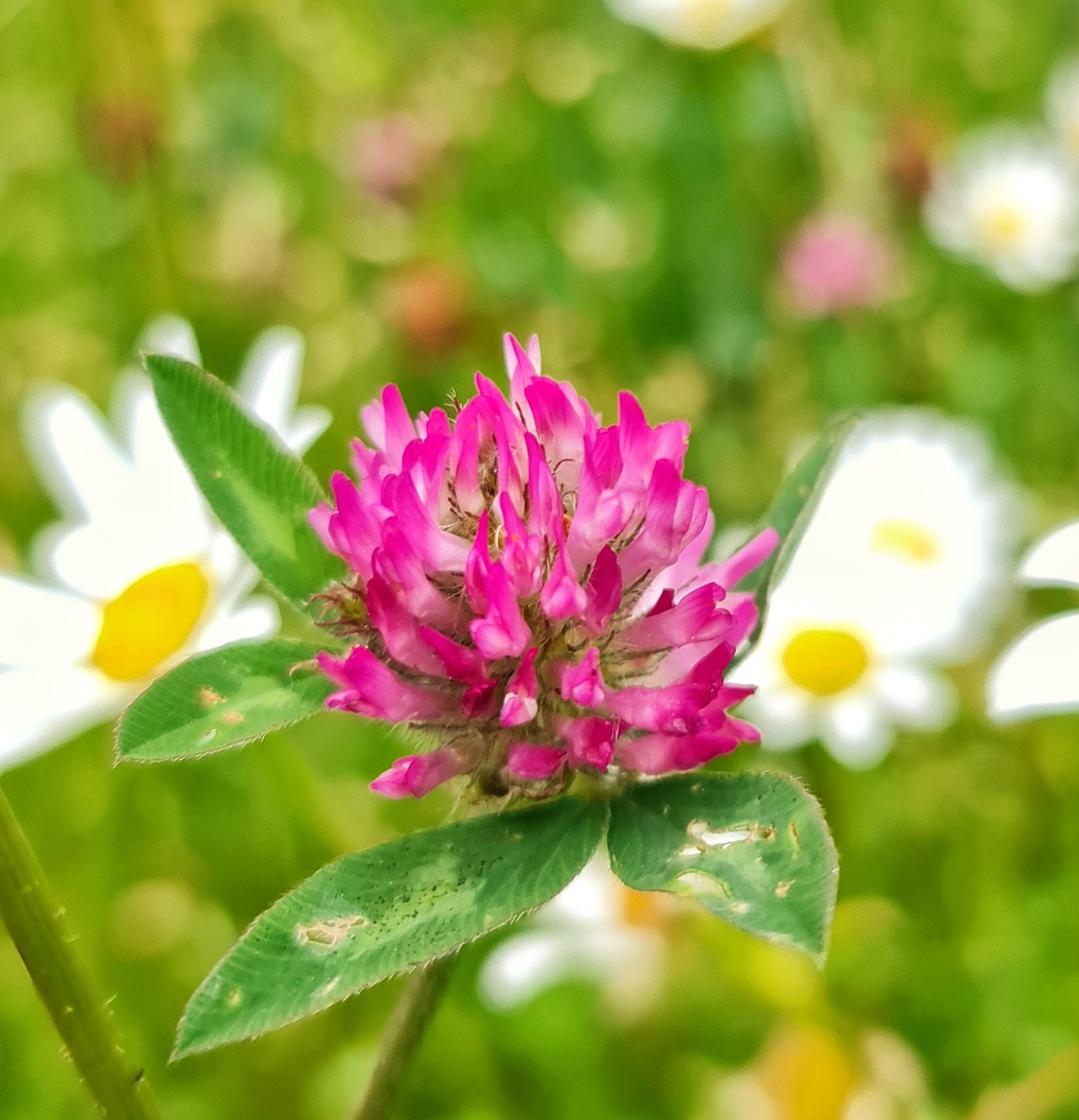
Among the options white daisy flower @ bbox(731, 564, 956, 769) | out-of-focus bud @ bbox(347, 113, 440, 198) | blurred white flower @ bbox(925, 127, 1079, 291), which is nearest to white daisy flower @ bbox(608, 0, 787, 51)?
blurred white flower @ bbox(925, 127, 1079, 291)

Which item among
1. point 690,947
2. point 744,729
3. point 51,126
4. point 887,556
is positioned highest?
point 51,126

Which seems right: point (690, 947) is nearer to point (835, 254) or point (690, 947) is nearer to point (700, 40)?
point (835, 254)

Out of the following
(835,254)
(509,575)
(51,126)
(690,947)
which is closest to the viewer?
(509,575)

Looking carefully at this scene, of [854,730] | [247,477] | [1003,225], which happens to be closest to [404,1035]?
[247,477]

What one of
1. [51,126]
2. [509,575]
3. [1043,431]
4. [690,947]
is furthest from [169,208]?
[509,575]

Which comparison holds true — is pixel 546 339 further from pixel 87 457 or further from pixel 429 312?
pixel 87 457
